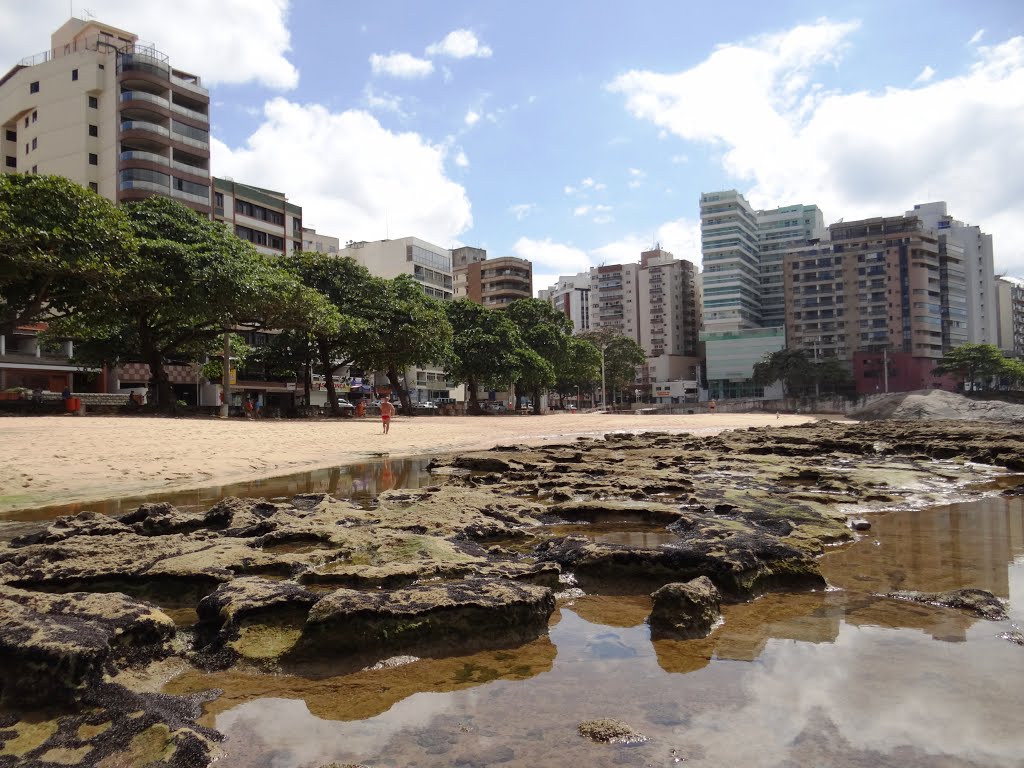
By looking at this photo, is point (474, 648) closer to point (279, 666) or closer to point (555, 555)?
point (279, 666)

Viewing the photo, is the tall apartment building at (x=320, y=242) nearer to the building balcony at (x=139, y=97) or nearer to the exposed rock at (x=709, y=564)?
the building balcony at (x=139, y=97)

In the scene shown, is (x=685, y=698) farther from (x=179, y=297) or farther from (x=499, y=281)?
(x=499, y=281)

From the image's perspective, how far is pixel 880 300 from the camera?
4466 inches

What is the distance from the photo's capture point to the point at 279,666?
4.13 meters

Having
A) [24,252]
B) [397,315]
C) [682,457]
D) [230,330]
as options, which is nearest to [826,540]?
[682,457]

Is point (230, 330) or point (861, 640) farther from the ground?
point (230, 330)

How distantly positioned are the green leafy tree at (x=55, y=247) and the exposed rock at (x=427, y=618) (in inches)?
966

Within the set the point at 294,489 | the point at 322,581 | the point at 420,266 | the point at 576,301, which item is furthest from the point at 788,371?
the point at 322,581

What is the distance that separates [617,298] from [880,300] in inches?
2164

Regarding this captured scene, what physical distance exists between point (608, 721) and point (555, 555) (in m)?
3.30

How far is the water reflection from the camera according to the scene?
10796 mm

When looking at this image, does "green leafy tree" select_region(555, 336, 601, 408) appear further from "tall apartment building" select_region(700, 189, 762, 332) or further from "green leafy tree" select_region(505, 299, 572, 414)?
"tall apartment building" select_region(700, 189, 762, 332)

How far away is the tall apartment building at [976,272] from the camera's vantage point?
404 ft

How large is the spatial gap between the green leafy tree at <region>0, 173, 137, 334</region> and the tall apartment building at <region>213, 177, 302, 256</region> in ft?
140
